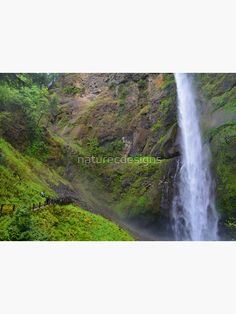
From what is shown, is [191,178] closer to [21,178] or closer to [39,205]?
[39,205]

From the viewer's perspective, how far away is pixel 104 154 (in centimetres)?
739

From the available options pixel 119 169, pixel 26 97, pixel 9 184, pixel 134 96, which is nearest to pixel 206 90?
pixel 134 96

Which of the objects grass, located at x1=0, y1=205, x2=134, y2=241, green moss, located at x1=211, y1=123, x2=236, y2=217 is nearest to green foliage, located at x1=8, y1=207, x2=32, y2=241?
grass, located at x1=0, y1=205, x2=134, y2=241

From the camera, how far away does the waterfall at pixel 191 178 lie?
24.0 ft

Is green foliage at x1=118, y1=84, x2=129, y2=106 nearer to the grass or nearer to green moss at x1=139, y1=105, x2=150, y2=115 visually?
green moss at x1=139, y1=105, x2=150, y2=115

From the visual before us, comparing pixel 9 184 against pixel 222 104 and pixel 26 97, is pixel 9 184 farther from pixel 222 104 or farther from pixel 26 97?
pixel 222 104

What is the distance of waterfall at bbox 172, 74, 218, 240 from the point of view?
7328 millimetres

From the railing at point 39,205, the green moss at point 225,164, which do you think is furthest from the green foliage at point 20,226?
the green moss at point 225,164

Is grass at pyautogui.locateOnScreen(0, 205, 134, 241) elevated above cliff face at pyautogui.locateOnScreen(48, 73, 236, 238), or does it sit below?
below

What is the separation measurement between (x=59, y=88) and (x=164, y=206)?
2970 millimetres

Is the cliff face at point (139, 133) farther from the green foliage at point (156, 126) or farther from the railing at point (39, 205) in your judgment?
the railing at point (39, 205)

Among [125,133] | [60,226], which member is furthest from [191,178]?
[60,226]

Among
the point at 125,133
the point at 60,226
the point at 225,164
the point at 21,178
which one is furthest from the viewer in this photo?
the point at 125,133

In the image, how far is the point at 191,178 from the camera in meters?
7.55
